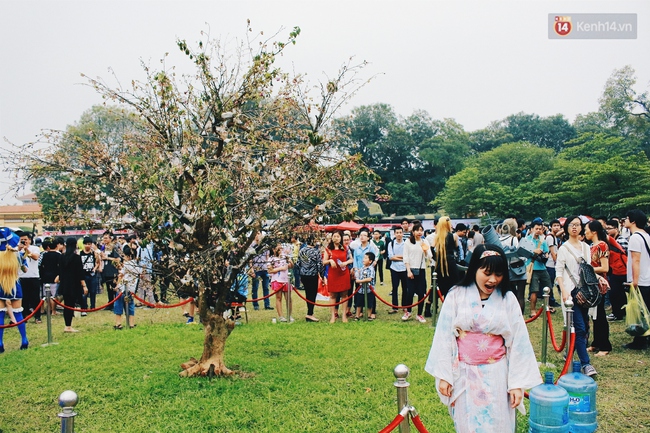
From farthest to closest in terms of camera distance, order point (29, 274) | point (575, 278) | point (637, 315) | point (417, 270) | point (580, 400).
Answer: point (29, 274) → point (417, 270) → point (637, 315) → point (575, 278) → point (580, 400)

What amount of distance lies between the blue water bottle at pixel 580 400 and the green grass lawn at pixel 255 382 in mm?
359

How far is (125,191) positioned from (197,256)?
1193mm

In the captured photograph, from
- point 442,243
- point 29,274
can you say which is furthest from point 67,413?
point 29,274

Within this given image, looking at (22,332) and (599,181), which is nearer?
(22,332)

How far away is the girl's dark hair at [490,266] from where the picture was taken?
138 inches

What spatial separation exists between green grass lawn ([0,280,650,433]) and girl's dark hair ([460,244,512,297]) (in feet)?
6.40

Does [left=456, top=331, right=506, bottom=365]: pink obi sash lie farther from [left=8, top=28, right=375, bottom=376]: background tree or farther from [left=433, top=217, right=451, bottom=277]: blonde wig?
[left=433, top=217, right=451, bottom=277]: blonde wig

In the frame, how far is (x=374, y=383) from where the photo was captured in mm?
6254

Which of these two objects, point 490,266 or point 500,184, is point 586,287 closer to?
point 490,266

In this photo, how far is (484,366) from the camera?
3.50 m

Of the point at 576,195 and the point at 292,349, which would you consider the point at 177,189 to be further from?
the point at 576,195

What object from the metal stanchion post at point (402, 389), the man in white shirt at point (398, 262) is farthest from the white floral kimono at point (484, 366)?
the man in white shirt at point (398, 262)

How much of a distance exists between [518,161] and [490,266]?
4485 centimetres

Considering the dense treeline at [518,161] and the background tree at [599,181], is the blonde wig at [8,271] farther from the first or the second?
the background tree at [599,181]
